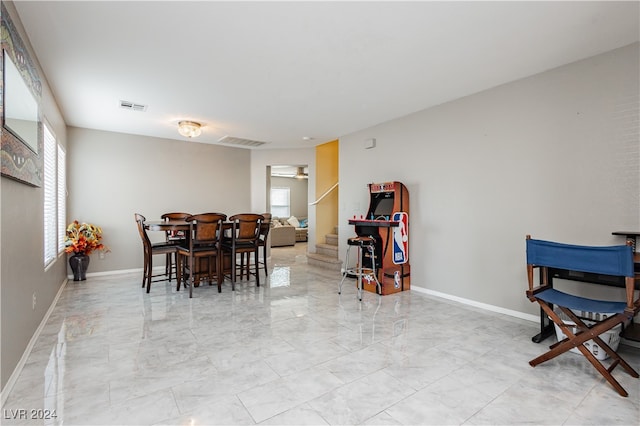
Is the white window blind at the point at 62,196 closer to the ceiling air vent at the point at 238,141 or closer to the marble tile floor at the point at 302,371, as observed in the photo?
the marble tile floor at the point at 302,371

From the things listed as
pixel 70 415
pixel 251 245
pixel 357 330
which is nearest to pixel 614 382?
pixel 357 330

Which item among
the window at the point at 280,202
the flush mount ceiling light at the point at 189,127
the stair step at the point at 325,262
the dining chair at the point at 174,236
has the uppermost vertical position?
the flush mount ceiling light at the point at 189,127

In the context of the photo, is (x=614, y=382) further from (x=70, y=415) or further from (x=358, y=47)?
(x=70, y=415)

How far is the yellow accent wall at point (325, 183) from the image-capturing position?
7.02 metres

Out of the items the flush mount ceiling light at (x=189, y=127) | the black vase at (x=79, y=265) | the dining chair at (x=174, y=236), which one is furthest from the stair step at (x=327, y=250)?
the black vase at (x=79, y=265)

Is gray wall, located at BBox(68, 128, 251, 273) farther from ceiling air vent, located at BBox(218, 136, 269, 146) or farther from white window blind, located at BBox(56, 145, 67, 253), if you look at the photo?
ceiling air vent, located at BBox(218, 136, 269, 146)

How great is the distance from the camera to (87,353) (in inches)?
99.5

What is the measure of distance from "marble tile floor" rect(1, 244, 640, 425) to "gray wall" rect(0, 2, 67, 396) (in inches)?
7.8

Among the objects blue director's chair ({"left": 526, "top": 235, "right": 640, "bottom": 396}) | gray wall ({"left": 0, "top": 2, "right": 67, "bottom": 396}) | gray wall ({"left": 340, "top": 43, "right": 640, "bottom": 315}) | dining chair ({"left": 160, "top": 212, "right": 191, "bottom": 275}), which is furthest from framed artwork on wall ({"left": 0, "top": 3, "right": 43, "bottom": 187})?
gray wall ({"left": 340, "top": 43, "right": 640, "bottom": 315})

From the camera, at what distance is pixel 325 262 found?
6223 mm

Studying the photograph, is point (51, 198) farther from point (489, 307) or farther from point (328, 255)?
point (489, 307)

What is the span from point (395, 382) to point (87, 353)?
243 cm

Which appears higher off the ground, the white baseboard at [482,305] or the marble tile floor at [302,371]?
the white baseboard at [482,305]

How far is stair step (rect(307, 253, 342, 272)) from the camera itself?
599 centimetres
